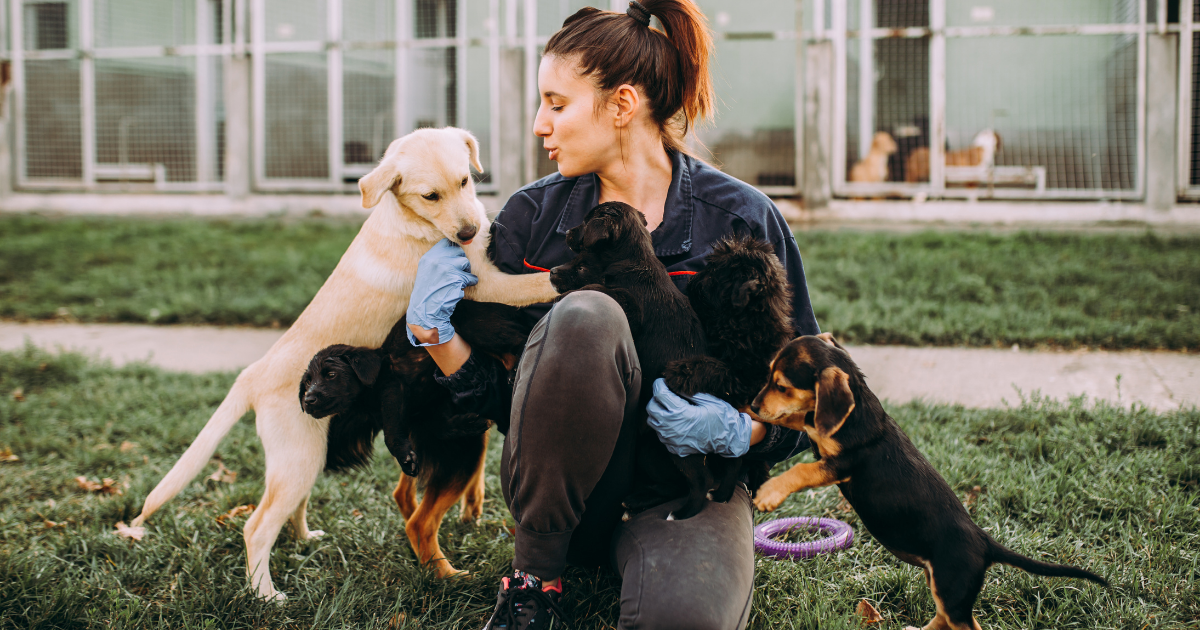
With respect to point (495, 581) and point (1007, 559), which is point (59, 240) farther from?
point (1007, 559)

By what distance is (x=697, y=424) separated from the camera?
2080 millimetres

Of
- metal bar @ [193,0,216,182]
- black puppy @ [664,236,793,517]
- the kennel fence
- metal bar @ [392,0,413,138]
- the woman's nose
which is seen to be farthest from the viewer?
metal bar @ [193,0,216,182]

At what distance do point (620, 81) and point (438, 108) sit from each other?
30.3 ft

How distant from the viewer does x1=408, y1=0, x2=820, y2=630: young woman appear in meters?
1.95

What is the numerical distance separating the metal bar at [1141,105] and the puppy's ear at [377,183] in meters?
9.94

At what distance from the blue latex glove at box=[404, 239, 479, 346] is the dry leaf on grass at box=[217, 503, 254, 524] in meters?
1.33

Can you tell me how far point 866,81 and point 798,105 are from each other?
97cm

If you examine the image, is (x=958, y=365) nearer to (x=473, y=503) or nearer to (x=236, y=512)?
(x=473, y=503)

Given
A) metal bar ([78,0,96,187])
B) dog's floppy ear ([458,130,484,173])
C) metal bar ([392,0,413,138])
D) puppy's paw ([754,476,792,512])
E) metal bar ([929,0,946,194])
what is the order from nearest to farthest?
1. puppy's paw ([754,476,792,512])
2. dog's floppy ear ([458,130,484,173])
3. metal bar ([929,0,946,194])
4. metal bar ([392,0,413,138])
5. metal bar ([78,0,96,187])

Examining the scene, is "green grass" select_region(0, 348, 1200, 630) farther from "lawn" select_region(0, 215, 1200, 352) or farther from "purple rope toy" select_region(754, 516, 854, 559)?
"lawn" select_region(0, 215, 1200, 352)

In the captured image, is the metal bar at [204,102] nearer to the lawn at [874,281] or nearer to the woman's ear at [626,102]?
the lawn at [874,281]

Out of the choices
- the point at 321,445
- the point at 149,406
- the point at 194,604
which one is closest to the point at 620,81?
the point at 321,445

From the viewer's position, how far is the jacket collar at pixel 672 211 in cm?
268

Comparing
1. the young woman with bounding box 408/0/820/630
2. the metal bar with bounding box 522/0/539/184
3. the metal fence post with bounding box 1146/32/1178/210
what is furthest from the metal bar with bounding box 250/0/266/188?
the metal fence post with bounding box 1146/32/1178/210
